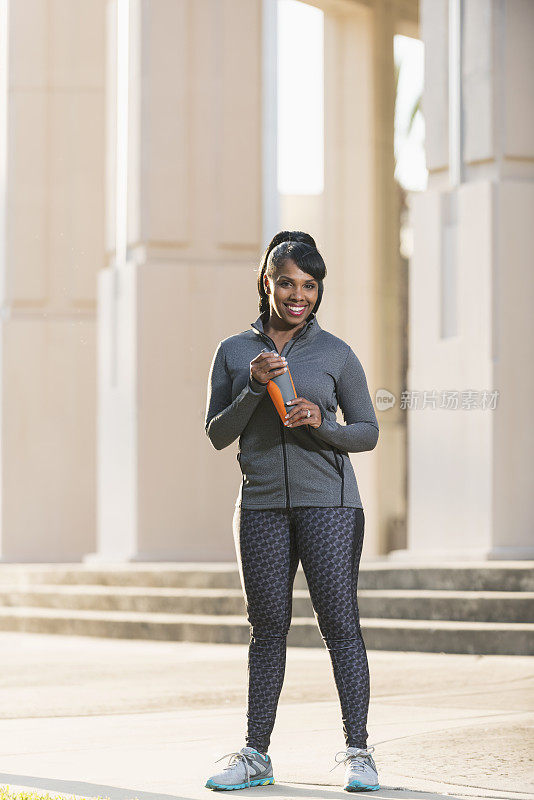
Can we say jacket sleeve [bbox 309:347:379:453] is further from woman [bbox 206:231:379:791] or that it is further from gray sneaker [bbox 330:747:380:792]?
gray sneaker [bbox 330:747:380:792]

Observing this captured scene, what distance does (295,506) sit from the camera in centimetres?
471

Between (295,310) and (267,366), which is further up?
(295,310)

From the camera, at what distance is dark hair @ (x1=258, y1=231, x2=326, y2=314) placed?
4.73 metres

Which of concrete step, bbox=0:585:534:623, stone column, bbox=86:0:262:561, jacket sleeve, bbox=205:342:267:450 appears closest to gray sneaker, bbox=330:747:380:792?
jacket sleeve, bbox=205:342:267:450

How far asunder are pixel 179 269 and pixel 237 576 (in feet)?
11.9

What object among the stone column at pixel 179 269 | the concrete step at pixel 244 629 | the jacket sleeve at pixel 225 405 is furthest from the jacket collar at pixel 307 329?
the stone column at pixel 179 269

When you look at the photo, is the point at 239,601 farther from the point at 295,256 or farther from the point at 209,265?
the point at 295,256

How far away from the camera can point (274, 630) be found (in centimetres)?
477

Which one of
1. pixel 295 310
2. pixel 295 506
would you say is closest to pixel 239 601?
pixel 295 506

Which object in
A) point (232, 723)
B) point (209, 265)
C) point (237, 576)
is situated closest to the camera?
point (232, 723)

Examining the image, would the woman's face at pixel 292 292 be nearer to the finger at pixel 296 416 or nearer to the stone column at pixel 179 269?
the finger at pixel 296 416

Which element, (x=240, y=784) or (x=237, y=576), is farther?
(x=237, y=576)

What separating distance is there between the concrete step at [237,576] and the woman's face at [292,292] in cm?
528

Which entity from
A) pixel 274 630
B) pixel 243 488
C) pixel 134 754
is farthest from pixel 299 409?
pixel 134 754
